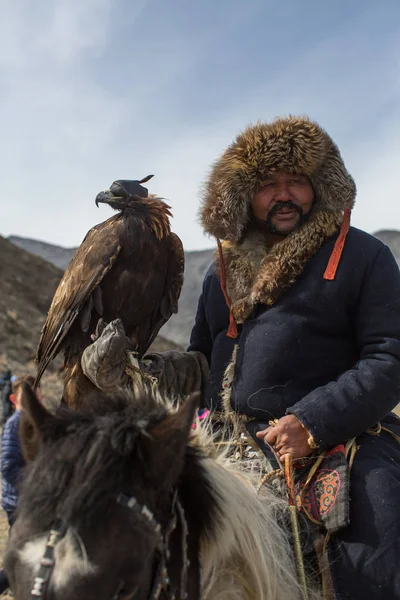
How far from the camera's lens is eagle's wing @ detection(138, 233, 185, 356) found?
427 cm

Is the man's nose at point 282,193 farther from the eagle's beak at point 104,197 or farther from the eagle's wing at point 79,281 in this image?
the eagle's beak at point 104,197

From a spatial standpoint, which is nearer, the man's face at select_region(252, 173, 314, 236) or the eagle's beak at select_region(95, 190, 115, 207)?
the man's face at select_region(252, 173, 314, 236)

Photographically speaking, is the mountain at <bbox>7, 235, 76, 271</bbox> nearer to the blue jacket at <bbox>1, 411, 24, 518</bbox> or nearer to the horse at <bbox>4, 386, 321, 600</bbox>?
the blue jacket at <bbox>1, 411, 24, 518</bbox>

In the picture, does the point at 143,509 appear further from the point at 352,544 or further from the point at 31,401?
the point at 352,544

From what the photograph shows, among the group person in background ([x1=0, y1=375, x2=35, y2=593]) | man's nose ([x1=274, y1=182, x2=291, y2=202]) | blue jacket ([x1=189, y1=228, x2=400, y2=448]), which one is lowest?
person in background ([x1=0, y1=375, x2=35, y2=593])

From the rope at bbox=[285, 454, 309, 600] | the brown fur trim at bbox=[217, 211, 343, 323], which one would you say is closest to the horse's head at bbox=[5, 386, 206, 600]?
the rope at bbox=[285, 454, 309, 600]

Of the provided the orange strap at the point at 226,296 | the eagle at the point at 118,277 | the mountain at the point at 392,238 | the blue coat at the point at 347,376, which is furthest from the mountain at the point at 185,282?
the blue coat at the point at 347,376

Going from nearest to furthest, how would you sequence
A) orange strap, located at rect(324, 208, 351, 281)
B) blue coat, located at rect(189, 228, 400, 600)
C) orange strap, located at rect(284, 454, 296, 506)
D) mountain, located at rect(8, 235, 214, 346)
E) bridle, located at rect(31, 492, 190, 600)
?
bridle, located at rect(31, 492, 190, 600), blue coat, located at rect(189, 228, 400, 600), orange strap, located at rect(284, 454, 296, 506), orange strap, located at rect(324, 208, 351, 281), mountain, located at rect(8, 235, 214, 346)

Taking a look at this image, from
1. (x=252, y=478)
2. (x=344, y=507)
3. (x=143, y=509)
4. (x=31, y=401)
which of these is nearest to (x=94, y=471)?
(x=143, y=509)

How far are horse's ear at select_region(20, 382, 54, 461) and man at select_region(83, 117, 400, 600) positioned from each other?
105 centimetres

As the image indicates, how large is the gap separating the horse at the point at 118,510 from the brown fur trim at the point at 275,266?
0.98 metres

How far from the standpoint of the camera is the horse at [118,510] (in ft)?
3.84

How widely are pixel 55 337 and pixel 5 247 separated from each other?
1340 inches

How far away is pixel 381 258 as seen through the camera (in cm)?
232
